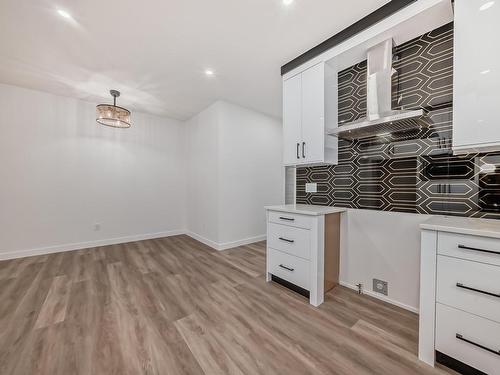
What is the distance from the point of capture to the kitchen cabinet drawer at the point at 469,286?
1.12 metres

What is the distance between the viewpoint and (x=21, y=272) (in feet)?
Answer: 8.96

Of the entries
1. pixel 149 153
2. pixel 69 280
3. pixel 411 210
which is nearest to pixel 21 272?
pixel 69 280

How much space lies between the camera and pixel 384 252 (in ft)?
6.75

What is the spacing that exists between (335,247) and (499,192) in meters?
A: 1.33

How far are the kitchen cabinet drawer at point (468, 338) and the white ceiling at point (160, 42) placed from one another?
94.7 inches

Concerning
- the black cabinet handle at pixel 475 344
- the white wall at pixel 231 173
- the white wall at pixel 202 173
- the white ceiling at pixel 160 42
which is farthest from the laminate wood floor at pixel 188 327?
the white ceiling at pixel 160 42

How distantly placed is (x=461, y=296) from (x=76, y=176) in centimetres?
515

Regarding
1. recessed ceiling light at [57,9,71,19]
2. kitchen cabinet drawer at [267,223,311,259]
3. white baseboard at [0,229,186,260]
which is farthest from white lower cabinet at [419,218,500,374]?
white baseboard at [0,229,186,260]

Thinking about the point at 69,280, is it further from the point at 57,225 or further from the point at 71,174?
the point at 71,174

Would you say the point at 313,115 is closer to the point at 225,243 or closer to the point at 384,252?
the point at 384,252

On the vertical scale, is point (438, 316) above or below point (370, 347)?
above

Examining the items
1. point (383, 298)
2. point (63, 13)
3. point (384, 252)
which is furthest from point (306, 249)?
point (63, 13)

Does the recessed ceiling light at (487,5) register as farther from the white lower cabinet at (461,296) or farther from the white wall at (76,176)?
the white wall at (76,176)

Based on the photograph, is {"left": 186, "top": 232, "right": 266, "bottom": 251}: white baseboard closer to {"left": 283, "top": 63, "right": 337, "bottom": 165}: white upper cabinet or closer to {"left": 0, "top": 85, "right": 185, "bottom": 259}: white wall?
{"left": 0, "top": 85, "right": 185, "bottom": 259}: white wall
